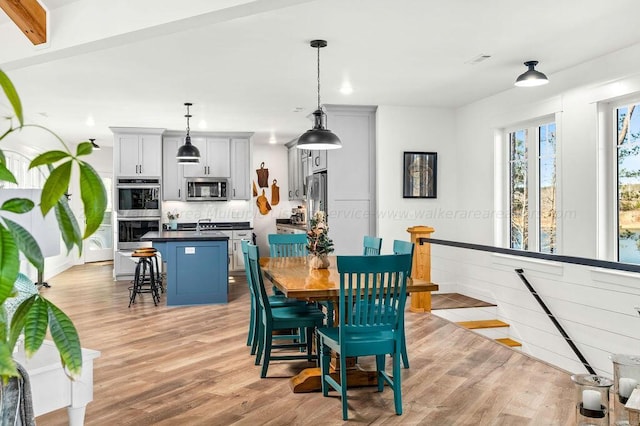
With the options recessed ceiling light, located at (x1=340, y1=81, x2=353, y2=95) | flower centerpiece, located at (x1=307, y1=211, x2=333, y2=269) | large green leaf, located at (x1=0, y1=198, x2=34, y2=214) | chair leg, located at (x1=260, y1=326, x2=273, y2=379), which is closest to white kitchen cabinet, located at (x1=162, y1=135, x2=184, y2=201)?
recessed ceiling light, located at (x1=340, y1=81, x2=353, y2=95)

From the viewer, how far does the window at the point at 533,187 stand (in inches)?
225

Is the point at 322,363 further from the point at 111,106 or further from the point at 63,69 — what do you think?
the point at 111,106

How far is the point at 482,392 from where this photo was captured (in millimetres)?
3486

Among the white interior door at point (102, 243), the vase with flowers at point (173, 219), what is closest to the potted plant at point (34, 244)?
the vase with flowers at point (173, 219)

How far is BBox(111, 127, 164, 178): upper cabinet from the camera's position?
29.0ft

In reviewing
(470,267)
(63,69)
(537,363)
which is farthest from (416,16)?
(470,267)

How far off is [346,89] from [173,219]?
4812 millimetres

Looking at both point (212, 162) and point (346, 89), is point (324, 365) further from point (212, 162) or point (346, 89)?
point (212, 162)

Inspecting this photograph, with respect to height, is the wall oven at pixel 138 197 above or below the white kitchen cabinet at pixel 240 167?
below

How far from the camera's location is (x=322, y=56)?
4688 millimetres

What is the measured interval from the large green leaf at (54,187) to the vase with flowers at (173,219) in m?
8.16

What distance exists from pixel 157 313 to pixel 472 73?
14.4ft

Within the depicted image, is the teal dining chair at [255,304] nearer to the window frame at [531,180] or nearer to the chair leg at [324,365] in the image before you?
the chair leg at [324,365]

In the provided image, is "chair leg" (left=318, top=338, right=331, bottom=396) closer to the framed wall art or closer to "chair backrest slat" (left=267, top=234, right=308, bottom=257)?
"chair backrest slat" (left=267, top=234, right=308, bottom=257)
